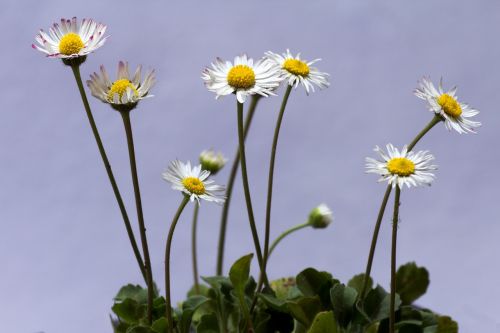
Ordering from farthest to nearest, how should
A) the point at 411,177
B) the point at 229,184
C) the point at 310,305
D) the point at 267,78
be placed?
the point at 229,184, the point at 310,305, the point at 267,78, the point at 411,177

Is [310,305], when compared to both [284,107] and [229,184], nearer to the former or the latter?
[284,107]

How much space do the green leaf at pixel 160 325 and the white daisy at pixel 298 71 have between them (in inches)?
23.2

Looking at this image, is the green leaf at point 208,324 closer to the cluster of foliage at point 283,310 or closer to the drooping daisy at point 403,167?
the cluster of foliage at point 283,310

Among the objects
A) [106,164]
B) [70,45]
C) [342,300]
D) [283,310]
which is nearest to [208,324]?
[283,310]

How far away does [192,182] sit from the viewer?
158 centimetres

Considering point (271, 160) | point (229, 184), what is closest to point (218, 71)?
point (271, 160)

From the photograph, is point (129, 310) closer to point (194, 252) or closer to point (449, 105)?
point (194, 252)

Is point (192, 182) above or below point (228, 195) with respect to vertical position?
below

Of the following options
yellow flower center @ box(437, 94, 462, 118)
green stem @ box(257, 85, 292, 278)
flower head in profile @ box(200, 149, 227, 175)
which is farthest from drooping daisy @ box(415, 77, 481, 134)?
flower head in profile @ box(200, 149, 227, 175)

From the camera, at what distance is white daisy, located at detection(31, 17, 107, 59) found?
1562mm

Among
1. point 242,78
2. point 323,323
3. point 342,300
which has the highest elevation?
point 242,78

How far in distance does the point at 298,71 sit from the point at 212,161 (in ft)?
2.41

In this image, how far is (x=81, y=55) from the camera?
156 cm

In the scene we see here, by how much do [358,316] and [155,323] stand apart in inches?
19.2
